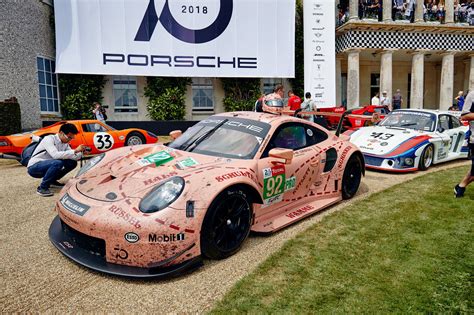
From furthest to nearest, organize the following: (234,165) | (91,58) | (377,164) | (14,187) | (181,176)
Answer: (91,58) → (377,164) → (14,187) → (234,165) → (181,176)

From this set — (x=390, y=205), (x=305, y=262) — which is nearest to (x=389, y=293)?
(x=305, y=262)

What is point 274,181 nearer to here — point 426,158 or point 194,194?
point 194,194

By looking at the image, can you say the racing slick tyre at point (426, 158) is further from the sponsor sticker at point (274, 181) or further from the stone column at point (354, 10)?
the stone column at point (354, 10)

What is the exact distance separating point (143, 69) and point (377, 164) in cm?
1119

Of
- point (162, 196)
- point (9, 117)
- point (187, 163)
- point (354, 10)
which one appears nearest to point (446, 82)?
point (354, 10)

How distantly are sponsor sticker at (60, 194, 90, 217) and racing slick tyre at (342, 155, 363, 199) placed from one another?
3.50m

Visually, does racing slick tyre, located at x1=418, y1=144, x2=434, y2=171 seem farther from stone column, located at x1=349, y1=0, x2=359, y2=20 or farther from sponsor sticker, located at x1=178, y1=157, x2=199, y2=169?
stone column, located at x1=349, y1=0, x2=359, y2=20

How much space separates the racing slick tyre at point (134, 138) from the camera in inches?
391

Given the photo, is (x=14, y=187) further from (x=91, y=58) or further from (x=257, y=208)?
(x=91, y=58)

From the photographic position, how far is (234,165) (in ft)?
11.3

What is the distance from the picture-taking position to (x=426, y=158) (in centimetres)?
723

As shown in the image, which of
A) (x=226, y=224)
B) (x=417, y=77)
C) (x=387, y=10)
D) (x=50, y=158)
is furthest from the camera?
(x=417, y=77)

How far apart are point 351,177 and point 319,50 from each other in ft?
41.8

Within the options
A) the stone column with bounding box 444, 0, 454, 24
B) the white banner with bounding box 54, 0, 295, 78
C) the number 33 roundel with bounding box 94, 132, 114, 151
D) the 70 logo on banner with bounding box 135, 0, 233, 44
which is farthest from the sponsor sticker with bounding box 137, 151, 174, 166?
the stone column with bounding box 444, 0, 454, 24
